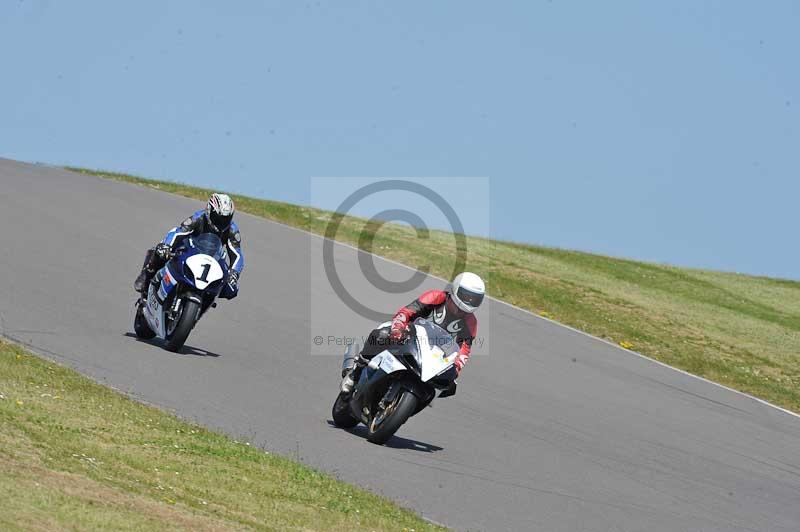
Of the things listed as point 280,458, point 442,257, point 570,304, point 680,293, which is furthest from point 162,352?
point 680,293

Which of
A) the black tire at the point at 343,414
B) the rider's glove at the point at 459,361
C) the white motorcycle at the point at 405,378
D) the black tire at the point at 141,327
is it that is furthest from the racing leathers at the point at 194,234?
the rider's glove at the point at 459,361

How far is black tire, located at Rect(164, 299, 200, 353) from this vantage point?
579 inches

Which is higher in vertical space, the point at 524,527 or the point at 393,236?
the point at 393,236

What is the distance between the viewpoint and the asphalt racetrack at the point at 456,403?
11.1 m

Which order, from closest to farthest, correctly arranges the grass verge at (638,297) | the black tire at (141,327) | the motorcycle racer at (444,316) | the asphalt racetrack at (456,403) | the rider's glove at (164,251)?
the asphalt racetrack at (456,403), the motorcycle racer at (444,316), the rider's glove at (164,251), the black tire at (141,327), the grass verge at (638,297)

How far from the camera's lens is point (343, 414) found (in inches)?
493

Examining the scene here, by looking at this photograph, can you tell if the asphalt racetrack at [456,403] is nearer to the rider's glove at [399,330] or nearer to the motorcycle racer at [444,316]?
the motorcycle racer at [444,316]

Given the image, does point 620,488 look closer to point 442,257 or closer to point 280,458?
point 280,458

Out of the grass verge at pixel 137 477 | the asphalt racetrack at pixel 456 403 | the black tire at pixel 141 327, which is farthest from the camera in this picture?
the black tire at pixel 141 327

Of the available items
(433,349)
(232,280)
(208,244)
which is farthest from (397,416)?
(208,244)

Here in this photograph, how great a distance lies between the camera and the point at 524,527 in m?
9.69

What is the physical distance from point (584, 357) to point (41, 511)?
14.3 metres

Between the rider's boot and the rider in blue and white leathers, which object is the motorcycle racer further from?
the rider's boot

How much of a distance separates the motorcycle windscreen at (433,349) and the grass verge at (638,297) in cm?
1036
